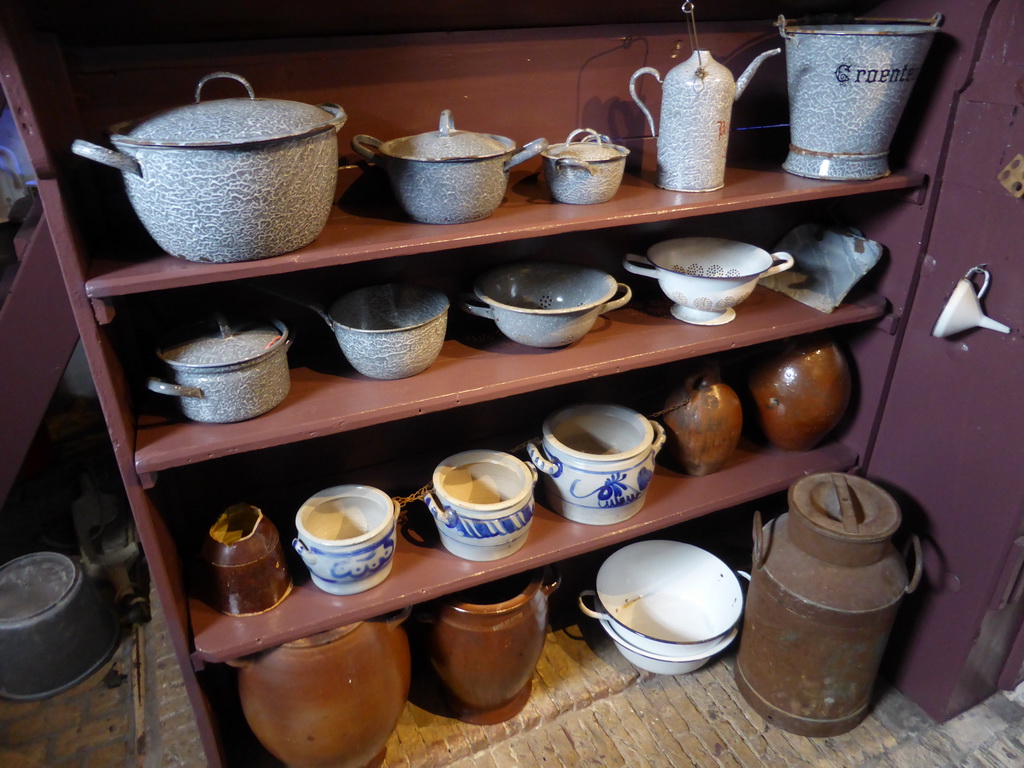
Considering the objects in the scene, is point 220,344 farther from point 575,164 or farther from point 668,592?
point 668,592

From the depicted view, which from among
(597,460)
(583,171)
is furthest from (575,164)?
(597,460)

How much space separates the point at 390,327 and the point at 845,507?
0.99 metres

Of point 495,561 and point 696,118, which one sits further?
point 495,561

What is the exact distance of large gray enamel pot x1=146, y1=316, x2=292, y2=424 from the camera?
45.4 inches

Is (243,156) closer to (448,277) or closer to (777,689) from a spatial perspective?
(448,277)

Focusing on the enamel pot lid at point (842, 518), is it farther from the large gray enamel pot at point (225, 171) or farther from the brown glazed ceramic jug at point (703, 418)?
the large gray enamel pot at point (225, 171)

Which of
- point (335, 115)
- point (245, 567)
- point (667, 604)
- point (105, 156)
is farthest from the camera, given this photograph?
point (667, 604)

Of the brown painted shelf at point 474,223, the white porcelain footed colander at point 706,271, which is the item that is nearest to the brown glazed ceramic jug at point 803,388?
the white porcelain footed colander at point 706,271

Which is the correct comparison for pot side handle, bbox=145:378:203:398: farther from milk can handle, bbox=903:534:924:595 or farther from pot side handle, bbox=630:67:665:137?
milk can handle, bbox=903:534:924:595

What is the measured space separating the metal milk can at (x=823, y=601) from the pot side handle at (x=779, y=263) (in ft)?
1.53

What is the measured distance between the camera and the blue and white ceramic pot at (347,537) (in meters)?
1.33

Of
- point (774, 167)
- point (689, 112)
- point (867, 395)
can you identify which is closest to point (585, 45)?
point (689, 112)

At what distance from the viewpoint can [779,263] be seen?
153 centimetres

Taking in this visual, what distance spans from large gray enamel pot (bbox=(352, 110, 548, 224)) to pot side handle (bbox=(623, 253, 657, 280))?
38cm
